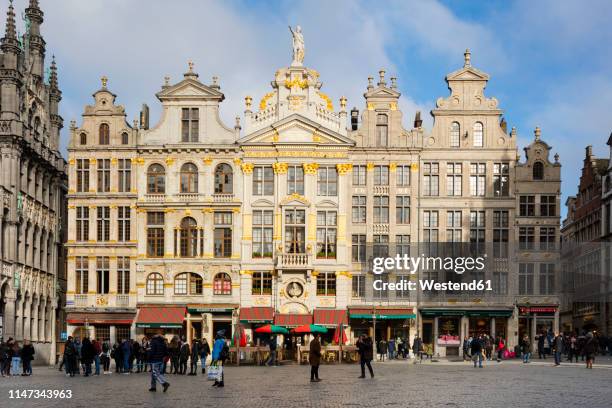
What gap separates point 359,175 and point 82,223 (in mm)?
18298

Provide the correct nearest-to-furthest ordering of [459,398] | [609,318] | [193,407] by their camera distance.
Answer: [193,407] < [459,398] < [609,318]

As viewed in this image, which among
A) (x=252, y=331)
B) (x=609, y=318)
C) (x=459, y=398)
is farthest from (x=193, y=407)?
(x=609, y=318)

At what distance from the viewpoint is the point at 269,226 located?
64.2m

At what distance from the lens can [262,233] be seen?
64312 millimetres

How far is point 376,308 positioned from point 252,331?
8077 millimetres

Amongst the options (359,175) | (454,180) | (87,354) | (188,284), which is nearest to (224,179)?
(188,284)

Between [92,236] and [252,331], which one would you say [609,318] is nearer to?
[252,331]

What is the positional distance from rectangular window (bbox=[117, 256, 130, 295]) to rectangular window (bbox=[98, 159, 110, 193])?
15.2ft

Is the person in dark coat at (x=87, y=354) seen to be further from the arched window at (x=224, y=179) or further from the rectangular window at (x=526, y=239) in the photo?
the rectangular window at (x=526, y=239)

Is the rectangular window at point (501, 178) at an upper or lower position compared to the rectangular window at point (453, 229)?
upper

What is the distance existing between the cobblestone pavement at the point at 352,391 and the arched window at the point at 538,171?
90.5 ft

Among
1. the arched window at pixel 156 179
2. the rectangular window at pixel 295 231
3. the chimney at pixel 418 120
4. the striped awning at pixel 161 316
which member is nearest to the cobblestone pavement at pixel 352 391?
the striped awning at pixel 161 316

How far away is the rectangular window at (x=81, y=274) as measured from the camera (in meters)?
63.9

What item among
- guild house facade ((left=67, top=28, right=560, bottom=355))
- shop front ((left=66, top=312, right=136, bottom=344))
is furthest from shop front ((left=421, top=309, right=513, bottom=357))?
shop front ((left=66, top=312, right=136, bottom=344))
